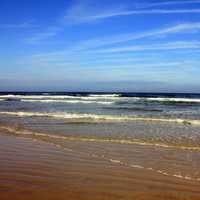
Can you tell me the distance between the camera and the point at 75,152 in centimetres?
834

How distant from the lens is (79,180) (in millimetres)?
5629

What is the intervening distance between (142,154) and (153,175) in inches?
81.1

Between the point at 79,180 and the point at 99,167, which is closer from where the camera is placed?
the point at 79,180

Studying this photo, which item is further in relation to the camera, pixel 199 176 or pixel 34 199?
pixel 199 176

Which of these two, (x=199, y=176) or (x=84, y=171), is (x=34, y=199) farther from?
(x=199, y=176)

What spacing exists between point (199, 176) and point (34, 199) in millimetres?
2938

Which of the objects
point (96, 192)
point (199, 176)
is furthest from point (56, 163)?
point (199, 176)

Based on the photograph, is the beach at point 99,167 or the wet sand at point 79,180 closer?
the wet sand at point 79,180

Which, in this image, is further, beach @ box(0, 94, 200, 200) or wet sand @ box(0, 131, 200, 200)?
beach @ box(0, 94, 200, 200)

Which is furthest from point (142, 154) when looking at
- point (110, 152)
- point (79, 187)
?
point (79, 187)

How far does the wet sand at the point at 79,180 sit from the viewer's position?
4902 millimetres

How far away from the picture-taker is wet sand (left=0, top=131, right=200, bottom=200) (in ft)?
16.1

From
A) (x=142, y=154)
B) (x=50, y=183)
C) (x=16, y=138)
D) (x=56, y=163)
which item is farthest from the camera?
(x=16, y=138)

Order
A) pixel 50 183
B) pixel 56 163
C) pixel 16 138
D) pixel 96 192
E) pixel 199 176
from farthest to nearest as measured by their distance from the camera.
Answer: pixel 16 138 → pixel 56 163 → pixel 199 176 → pixel 50 183 → pixel 96 192
